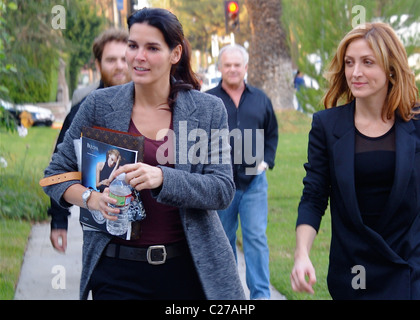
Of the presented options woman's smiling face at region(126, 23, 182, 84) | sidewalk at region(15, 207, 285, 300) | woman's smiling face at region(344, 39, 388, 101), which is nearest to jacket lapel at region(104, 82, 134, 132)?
woman's smiling face at region(126, 23, 182, 84)

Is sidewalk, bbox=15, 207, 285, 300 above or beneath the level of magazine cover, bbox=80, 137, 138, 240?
beneath

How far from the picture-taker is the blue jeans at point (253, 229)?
632 cm

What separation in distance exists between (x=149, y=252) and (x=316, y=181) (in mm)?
875

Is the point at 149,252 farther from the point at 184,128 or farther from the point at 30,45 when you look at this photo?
the point at 30,45

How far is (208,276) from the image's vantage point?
3199mm

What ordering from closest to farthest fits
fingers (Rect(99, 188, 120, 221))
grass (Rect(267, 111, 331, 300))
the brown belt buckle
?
fingers (Rect(99, 188, 120, 221)), the brown belt buckle, grass (Rect(267, 111, 331, 300))

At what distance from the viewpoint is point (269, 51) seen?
22.9 metres

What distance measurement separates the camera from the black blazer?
329cm

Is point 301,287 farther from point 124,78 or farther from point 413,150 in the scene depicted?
point 124,78
